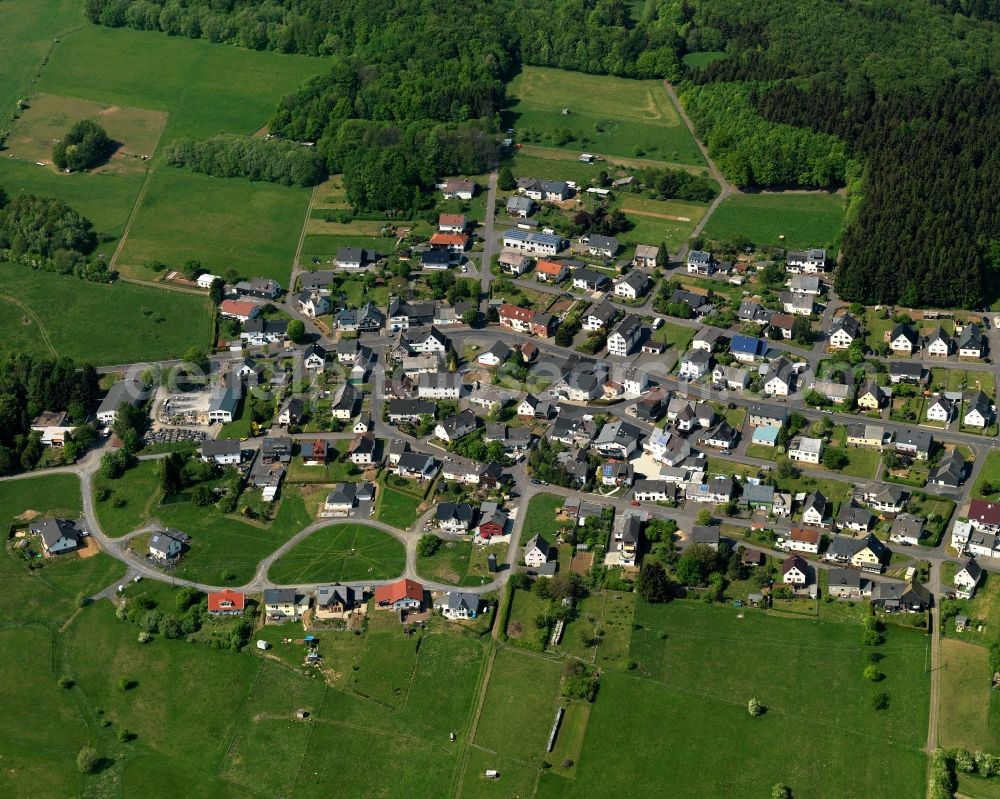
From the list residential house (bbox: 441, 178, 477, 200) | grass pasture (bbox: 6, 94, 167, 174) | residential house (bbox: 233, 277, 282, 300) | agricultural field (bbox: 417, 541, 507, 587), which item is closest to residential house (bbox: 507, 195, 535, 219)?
residential house (bbox: 441, 178, 477, 200)

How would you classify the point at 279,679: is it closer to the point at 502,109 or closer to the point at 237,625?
the point at 237,625

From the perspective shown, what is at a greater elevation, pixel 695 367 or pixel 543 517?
pixel 695 367

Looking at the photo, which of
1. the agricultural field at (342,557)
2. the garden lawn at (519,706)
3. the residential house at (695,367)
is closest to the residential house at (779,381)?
the residential house at (695,367)

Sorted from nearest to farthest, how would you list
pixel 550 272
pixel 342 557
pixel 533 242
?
pixel 342 557
pixel 550 272
pixel 533 242

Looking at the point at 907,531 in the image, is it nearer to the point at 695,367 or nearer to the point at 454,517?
the point at 695,367

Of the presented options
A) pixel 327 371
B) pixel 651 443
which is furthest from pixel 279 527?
pixel 651 443

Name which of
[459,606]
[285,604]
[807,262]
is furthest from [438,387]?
[807,262]

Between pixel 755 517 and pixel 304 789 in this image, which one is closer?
pixel 304 789
